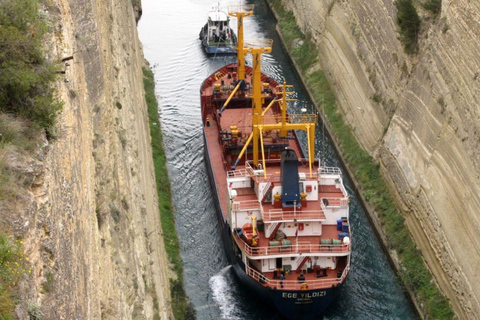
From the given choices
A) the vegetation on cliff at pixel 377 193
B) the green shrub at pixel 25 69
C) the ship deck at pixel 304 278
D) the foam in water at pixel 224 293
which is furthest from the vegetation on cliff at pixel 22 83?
the vegetation on cliff at pixel 377 193

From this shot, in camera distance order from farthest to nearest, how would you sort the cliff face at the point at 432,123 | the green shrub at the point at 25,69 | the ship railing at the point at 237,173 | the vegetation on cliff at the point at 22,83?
the ship railing at the point at 237,173 < the cliff face at the point at 432,123 < the green shrub at the point at 25,69 < the vegetation on cliff at the point at 22,83

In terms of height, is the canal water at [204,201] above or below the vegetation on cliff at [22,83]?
below

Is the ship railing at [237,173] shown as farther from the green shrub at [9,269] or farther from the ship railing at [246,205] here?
the green shrub at [9,269]

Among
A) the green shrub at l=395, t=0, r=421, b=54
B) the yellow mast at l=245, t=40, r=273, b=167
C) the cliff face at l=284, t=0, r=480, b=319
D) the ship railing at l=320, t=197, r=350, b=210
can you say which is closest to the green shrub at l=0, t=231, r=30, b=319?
the cliff face at l=284, t=0, r=480, b=319

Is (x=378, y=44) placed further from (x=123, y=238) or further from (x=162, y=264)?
(x=123, y=238)

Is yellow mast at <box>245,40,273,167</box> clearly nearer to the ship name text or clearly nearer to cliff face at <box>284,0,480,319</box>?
cliff face at <box>284,0,480,319</box>

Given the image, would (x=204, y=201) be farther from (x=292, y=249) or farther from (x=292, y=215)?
(x=292, y=249)

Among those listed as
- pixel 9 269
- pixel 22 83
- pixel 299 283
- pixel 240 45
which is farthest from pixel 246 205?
pixel 9 269
